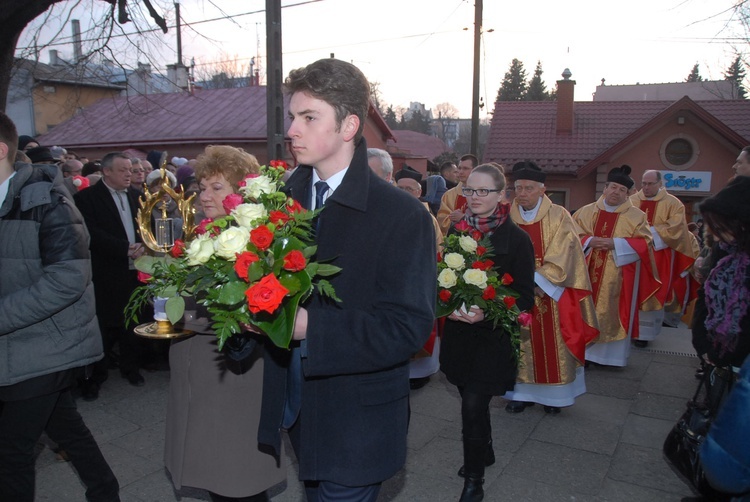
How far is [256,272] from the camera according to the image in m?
1.76

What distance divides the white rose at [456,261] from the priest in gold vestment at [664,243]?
16.2 ft

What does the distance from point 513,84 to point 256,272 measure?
57.5 metres

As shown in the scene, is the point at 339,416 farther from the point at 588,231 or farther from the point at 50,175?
the point at 588,231

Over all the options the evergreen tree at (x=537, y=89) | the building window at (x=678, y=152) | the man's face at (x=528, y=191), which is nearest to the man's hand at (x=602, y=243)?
the man's face at (x=528, y=191)

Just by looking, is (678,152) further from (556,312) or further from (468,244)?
(468,244)

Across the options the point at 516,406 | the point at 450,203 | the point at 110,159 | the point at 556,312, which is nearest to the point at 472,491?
the point at 516,406

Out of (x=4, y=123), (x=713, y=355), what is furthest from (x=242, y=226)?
(x=713, y=355)

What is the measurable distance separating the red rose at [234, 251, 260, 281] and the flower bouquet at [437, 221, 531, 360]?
194 cm

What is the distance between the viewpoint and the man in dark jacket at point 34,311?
2721mm

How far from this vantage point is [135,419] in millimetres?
5113

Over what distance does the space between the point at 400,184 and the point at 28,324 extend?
4.96 m

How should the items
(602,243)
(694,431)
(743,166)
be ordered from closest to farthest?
1. (694,431)
2. (743,166)
3. (602,243)

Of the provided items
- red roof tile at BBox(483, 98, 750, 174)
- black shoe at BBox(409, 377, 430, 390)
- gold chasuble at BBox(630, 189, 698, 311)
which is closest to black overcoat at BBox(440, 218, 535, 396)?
black shoe at BBox(409, 377, 430, 390)

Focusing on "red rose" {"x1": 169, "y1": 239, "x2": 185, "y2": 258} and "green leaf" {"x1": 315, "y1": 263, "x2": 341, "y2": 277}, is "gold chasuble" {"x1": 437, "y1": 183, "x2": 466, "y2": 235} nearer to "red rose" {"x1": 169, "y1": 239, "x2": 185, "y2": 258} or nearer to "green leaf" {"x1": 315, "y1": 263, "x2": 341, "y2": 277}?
"red rose" {"x1": 169, "y1": 239, "x2": 185, "y2": 258}
